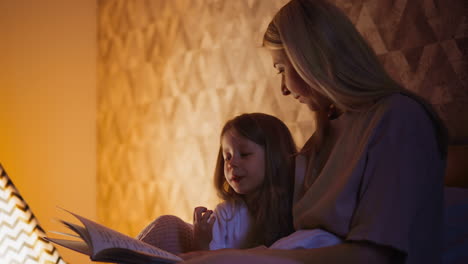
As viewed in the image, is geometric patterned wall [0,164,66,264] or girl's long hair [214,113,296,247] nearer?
girl's long hair [214,113,296,247]

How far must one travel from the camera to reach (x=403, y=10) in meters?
1.95

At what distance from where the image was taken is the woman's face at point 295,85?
1.44m

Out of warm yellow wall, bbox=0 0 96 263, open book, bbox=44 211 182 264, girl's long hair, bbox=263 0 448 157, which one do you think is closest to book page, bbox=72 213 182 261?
open book, bbox=44 211 182 264

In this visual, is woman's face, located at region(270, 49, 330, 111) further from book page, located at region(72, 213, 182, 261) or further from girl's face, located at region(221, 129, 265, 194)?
book page, located at region(72, 213, 182, 261)

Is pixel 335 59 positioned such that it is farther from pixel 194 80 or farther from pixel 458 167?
pixel 194 80

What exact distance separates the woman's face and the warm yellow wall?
2249mm

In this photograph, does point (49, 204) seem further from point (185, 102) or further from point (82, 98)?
point (185, 102)

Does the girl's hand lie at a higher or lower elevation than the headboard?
lower

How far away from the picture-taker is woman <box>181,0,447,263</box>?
110 centimetres

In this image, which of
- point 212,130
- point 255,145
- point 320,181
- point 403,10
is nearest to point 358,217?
point 320,181

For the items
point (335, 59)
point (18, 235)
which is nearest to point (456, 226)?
point (335, 59)

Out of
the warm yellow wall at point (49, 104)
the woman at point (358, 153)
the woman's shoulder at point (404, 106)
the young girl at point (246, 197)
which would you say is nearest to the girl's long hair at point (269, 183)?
the young girl at point (246, 197)

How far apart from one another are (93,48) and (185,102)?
0.93 m

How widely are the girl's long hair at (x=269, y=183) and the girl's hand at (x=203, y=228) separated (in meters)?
0.10
